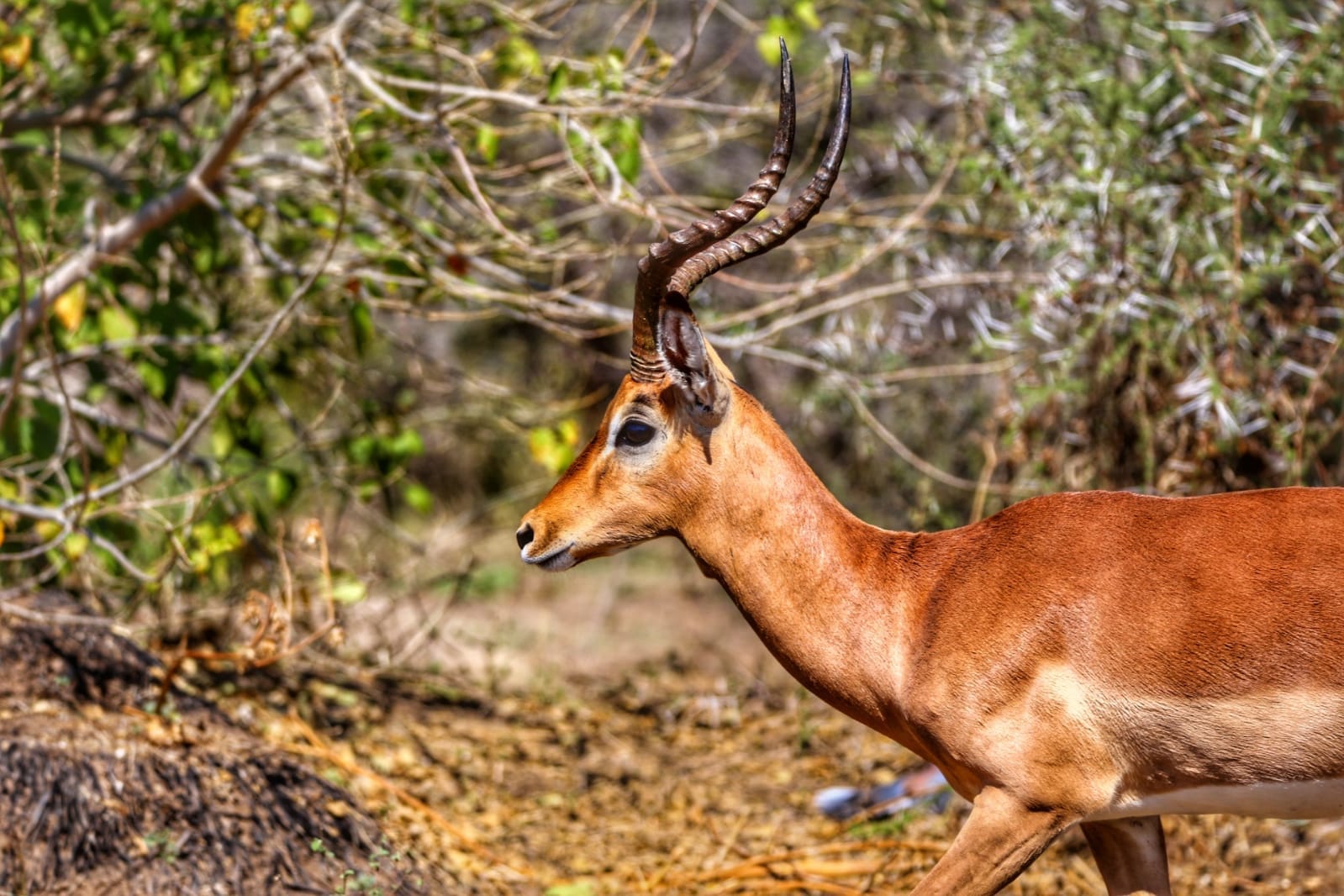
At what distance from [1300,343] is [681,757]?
124 inches

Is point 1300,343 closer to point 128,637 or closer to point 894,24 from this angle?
point 894,24

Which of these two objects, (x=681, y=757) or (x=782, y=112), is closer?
(x=782, y=112)

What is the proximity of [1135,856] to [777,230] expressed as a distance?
6.10ft

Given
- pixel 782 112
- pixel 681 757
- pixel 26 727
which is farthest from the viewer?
pixel 681 757

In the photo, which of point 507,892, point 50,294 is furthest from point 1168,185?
point 50,294

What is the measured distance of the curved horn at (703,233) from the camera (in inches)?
131

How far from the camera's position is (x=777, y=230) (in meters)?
3.39

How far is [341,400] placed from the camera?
680 cm

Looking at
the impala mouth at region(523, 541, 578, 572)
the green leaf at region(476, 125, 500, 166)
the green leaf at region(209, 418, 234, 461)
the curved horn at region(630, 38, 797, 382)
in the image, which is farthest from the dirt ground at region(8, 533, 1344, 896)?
the green leaf at region(476, 125, 500, 166)

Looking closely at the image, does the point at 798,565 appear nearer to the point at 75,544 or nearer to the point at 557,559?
the point at 557,559

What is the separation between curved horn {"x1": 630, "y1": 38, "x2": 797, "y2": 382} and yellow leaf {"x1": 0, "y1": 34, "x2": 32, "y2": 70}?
9.35 feet

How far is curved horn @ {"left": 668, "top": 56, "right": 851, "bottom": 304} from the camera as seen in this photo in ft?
11.1

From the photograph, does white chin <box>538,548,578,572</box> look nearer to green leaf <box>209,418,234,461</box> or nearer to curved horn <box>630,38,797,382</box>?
curved horn <box>630,38,797,382</box>

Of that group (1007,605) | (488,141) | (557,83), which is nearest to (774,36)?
(557,83)
